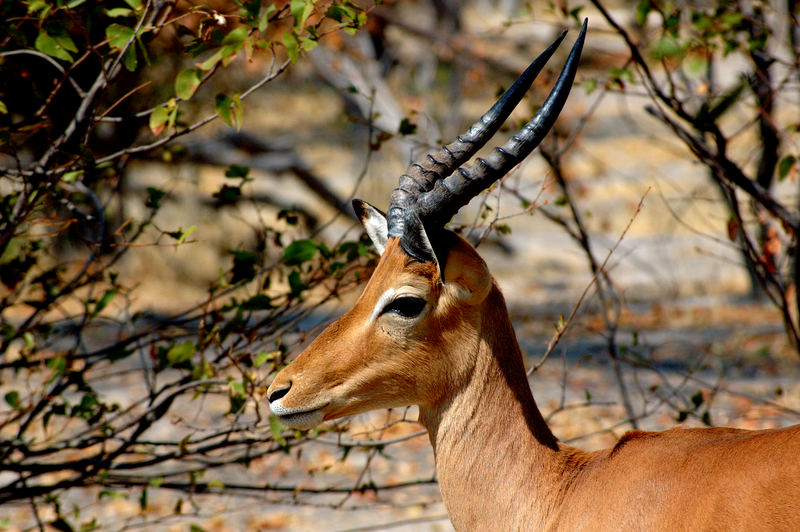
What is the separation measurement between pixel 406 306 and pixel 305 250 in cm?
110

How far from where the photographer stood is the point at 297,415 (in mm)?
2887

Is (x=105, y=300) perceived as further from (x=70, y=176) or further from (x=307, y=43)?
(x=307, y=43)

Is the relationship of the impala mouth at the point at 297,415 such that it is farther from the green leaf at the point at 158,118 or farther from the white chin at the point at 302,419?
the green leaf at the point at 158,118

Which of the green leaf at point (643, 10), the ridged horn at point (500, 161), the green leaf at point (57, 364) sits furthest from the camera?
the green leaf at point (643, 10)

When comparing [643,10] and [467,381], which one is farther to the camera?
[643,10]

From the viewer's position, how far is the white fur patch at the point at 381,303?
115 inches

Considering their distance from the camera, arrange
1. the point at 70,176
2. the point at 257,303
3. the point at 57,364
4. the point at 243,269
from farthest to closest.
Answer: the point at 243,269 → the point at 257,303 → the point at 70,176 → the point at 57,364

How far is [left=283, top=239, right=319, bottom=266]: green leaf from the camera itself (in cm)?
390

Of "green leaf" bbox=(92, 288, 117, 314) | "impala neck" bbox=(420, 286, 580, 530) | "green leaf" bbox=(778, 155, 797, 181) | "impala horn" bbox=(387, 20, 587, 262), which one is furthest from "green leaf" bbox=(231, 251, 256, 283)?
"green leaf" bbox=(778, 155, 797, 181)

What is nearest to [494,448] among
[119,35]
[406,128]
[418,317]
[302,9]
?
[418,317]

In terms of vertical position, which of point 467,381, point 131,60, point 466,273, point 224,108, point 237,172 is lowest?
point 237,172

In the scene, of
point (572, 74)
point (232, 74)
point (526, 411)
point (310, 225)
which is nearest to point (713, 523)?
point (526, 411)

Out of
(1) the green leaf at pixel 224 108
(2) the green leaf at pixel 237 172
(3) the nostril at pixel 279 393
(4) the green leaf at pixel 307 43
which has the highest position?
(4) the green leaf at pixel 307 43

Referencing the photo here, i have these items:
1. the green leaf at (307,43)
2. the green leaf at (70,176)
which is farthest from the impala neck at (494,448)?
the green leaf at (70,176)
